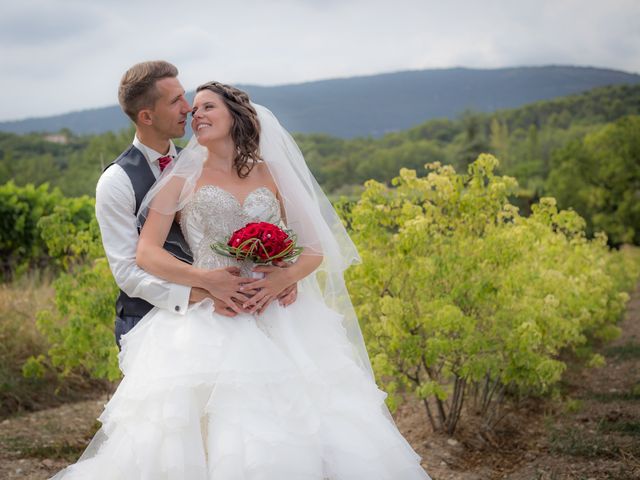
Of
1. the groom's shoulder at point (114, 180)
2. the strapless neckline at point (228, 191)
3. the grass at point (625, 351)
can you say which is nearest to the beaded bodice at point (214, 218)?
the strapless neckline at point (228, 191)

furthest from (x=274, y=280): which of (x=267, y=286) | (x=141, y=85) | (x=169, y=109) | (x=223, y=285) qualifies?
(x=141, y=85)

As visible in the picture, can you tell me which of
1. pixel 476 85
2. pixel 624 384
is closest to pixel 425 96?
pixel 476 85

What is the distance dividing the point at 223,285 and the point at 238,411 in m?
0.59

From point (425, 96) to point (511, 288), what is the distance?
174962 millimetres

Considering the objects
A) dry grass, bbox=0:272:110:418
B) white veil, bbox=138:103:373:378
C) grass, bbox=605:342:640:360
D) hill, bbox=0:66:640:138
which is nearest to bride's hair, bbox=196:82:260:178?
white veil, bbox=138:103:373:378

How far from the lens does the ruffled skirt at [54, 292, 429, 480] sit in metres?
2.95

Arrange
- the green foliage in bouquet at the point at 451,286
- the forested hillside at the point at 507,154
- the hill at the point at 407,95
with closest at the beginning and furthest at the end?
the green foliage in bouquet at the point at 451,286 < the forested hillside at the point at 507,154 < the hill at the point at 407,95

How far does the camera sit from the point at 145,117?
362 centimetres

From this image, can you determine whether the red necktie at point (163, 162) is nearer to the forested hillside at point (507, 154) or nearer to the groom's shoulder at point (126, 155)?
the groom's shoulder at point (126, 155)

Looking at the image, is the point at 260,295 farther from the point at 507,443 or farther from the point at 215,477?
the point at 507,443

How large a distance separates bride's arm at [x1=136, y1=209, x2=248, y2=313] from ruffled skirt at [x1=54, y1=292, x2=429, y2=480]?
9 centimetres

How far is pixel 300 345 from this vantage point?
3389 mm

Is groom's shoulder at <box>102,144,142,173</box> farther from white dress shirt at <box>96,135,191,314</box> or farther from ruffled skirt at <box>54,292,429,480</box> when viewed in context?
ruffled skirt at <box>54,292,429,480</box>

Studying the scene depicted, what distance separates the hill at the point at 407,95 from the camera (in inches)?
5817
